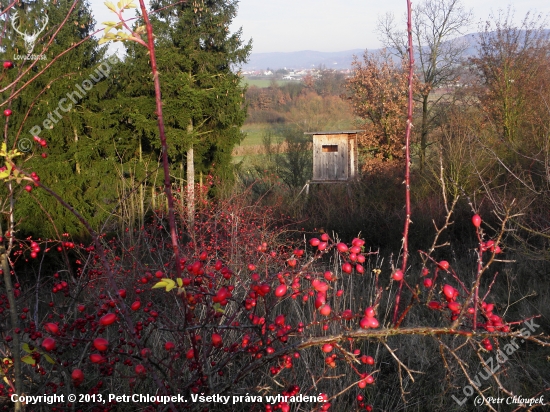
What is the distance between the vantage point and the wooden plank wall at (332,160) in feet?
43.8

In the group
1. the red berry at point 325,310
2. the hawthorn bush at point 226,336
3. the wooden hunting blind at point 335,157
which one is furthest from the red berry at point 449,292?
the wooden hunting blind at point 335,157

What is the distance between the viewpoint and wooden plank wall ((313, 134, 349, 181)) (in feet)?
43.8

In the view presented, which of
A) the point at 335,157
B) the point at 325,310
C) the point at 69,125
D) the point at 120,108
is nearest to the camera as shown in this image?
the point at 325,310

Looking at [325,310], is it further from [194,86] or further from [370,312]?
[194,86]

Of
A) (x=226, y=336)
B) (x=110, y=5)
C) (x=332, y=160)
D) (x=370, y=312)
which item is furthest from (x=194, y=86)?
(x=370, y=312)

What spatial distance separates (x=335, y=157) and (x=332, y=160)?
0.37 feet

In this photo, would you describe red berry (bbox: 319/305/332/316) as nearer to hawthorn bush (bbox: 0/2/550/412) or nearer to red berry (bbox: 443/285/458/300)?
hawthorn bush (bbox: 0/2/550/412)

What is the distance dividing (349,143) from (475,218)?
12.3m

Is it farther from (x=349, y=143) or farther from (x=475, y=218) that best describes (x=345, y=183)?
(x=475, y=218)

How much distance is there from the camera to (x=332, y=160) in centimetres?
1344

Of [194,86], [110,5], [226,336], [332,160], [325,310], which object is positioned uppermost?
[194,86]

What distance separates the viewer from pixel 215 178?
11734 millimetres

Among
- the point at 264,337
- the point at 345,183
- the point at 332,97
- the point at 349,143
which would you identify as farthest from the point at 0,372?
the point at 332,97

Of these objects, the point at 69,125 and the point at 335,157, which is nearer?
the point at 69,125
